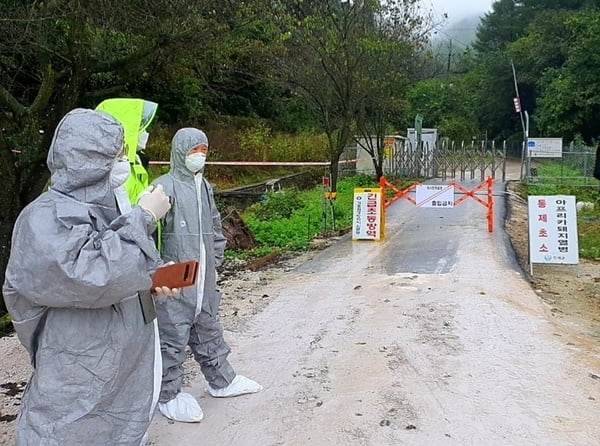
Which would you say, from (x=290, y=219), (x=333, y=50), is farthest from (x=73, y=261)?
(x=333, y=50)

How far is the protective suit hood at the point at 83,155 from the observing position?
8.22ft

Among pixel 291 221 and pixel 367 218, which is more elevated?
pixel 367 218

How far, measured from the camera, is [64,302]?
95.5 inches

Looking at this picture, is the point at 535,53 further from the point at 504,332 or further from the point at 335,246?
the point at 504,332

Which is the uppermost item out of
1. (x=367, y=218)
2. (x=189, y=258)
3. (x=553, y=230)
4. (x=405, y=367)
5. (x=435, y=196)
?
(x=189, y=258)

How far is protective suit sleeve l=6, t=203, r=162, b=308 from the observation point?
93.3 inches

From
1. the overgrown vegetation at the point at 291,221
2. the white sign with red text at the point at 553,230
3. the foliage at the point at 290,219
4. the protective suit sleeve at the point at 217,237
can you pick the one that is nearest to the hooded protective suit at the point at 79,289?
the protective suit sleeve at the point at 217,237

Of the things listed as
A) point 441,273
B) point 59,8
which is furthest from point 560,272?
point 59,8

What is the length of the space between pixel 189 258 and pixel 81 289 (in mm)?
1795

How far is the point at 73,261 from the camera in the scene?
93.3 inches

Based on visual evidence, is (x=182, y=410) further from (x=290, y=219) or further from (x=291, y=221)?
(x=290, y=219)

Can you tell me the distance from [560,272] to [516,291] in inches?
90.1

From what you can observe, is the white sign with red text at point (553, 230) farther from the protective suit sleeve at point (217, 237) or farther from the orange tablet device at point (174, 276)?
the orange tablet device at point (174, 276)

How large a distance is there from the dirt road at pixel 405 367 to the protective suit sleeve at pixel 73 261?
185 cm
